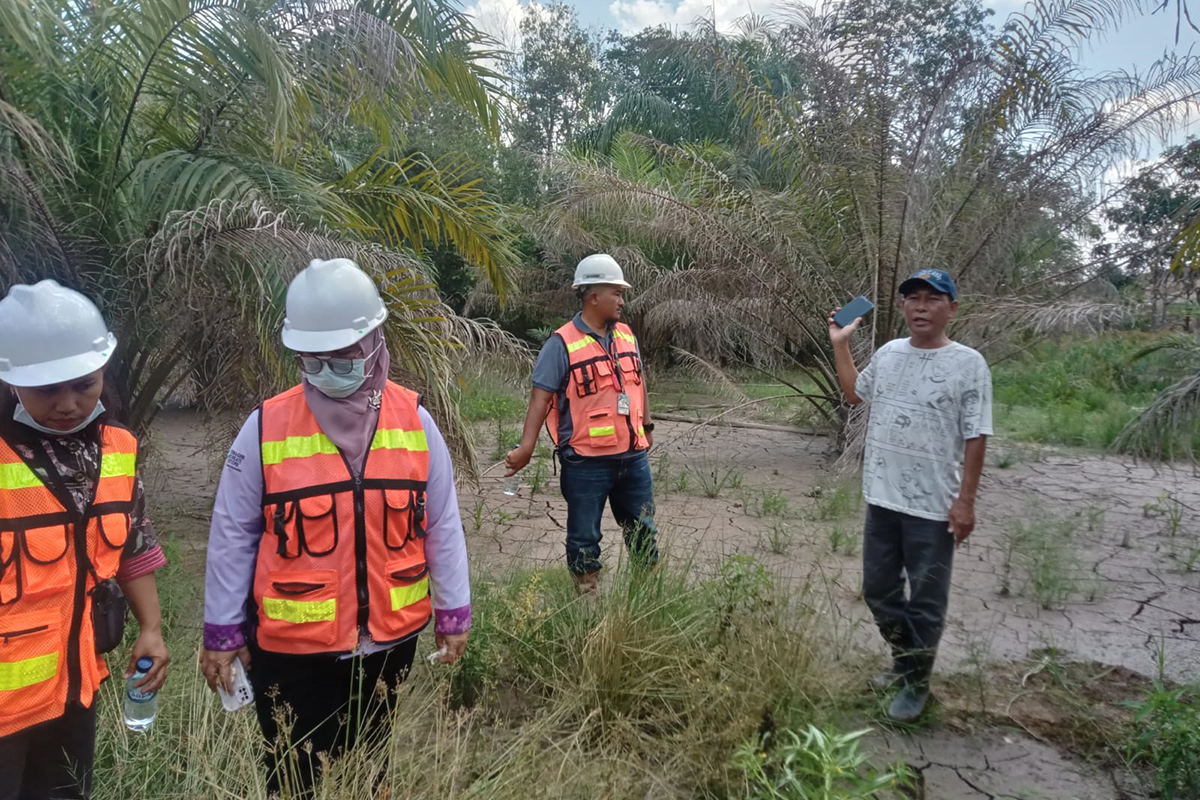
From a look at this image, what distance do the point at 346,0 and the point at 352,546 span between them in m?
3.48

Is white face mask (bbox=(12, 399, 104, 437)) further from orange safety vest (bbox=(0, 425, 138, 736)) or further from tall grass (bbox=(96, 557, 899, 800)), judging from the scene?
tall grass (bbox=(96, 557, 899, 800))

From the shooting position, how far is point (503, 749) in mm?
2389

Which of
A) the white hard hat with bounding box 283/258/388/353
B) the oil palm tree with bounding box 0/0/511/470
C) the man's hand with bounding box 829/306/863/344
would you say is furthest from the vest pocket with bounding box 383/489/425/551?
the oil palm tree with bounding box 0/0/511/470

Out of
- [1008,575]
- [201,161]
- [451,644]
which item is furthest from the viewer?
[1008,575]

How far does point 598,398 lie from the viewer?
12.2 feet

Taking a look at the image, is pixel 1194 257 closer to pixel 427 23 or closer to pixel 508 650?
pixel 508 650

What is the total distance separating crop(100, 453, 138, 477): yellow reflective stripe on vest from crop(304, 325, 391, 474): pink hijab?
0.44 meters

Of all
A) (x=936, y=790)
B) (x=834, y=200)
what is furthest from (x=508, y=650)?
(x=834, y=200)

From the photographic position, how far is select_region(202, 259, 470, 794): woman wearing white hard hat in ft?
6.22

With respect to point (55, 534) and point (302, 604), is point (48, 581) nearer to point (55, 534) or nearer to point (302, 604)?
point (55, 534)

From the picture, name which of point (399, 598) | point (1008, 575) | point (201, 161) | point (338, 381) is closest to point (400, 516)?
point (399, 598)

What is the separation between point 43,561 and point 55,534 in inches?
2.3

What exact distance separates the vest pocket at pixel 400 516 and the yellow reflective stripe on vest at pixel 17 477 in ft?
2.39

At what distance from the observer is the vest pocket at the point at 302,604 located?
6.20ft
